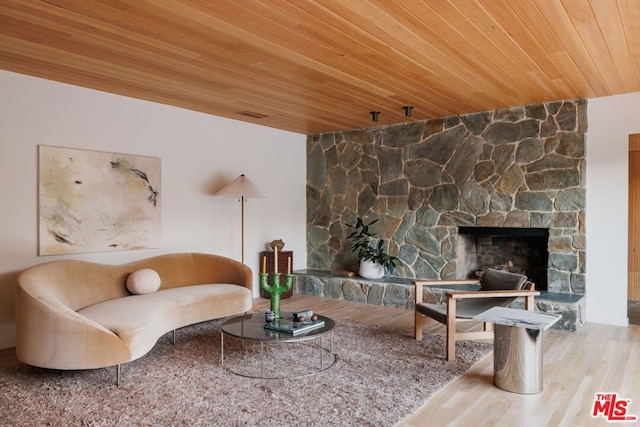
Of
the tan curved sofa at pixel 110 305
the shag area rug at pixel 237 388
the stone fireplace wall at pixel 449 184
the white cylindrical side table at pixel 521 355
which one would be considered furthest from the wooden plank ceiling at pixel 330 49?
the shag area rug at pixel 237 388

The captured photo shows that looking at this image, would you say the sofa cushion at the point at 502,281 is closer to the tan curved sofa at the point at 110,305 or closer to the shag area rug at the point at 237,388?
the shag area rug at the point at 237,388

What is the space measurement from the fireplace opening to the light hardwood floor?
1070 millimetres

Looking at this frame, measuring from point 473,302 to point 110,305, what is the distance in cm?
312

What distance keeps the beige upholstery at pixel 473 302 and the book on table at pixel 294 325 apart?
3.36 feet

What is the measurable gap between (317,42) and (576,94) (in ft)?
10.2

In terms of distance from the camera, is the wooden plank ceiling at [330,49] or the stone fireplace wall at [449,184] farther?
the stone fireplace wall at [449,184]

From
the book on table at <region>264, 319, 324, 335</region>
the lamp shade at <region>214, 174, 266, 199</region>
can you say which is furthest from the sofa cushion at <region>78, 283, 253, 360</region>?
the lamp shade at <region>214, 174, 266, 199</region>

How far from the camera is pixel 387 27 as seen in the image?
2992mm

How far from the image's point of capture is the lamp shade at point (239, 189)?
5.47 metres

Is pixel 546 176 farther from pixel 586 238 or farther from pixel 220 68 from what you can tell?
pixel 220 68

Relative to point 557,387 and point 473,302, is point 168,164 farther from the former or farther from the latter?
point 557,387

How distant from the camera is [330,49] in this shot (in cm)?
338

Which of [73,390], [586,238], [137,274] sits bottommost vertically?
[73,390]

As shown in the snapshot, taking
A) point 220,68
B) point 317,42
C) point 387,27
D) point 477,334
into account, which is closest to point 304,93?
point 220,68
